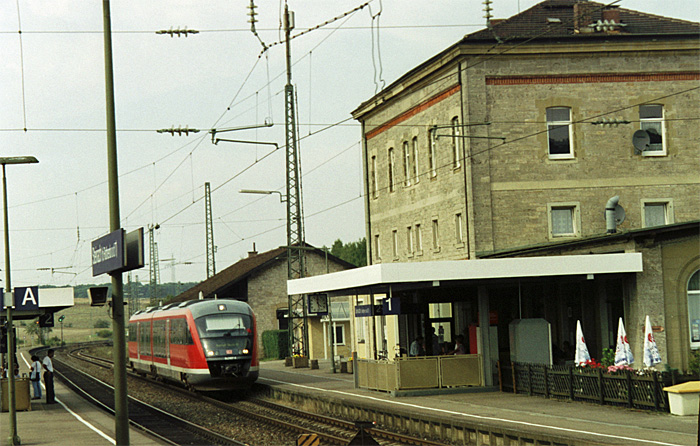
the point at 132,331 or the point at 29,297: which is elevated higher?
the point at 29,297

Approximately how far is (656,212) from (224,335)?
54.0 feet

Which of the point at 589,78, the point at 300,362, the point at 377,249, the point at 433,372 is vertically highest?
the point at 589,78

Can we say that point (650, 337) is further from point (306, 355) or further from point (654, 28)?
point (306, 355)

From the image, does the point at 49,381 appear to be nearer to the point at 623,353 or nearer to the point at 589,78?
the point at 623,353

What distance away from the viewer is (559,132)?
35281mm

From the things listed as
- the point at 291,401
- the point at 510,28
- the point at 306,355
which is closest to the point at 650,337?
the point at 291,401

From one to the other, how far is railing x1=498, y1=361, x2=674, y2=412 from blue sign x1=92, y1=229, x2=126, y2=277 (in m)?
11.8

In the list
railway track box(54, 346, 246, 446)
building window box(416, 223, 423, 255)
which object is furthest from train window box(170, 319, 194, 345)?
building window box(416, 223, 423, 255)

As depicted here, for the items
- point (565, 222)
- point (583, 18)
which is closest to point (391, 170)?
point (565, 222)

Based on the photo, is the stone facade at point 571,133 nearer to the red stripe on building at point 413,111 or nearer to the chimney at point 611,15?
the red stripe on building at point 413,111

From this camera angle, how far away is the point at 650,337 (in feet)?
72.6

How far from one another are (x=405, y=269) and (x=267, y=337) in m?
35.5

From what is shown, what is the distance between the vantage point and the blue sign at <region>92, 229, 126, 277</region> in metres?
12.6

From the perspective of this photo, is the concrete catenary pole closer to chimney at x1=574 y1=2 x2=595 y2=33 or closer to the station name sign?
the station name sign
